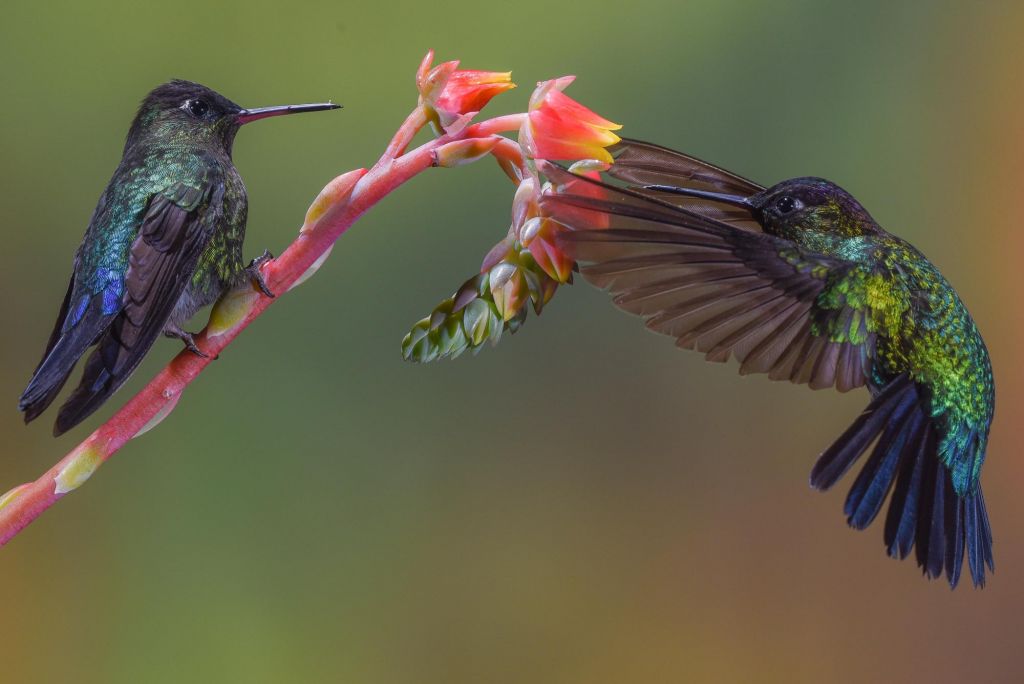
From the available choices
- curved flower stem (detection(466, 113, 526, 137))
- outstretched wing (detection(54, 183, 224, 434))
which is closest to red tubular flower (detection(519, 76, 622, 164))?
curved flower stem (detection(466, 113, 526, 137))

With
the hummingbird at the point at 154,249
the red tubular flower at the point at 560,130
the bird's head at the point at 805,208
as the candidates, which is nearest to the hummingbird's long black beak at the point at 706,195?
the bird's head at the point at 805,208

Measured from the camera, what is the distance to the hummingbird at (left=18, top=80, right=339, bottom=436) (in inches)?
21.6

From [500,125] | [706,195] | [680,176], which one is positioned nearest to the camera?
[500,125]

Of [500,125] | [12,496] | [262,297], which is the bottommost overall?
[12,496]

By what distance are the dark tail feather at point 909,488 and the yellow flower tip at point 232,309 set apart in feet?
1.15

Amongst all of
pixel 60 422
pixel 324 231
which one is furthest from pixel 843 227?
pixel 60 422

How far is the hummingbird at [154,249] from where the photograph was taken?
0.55 metres

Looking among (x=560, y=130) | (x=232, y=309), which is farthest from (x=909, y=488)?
(x=232, y=309)

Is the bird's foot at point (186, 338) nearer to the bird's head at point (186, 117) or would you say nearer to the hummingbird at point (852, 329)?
the bird's head at point (186, 117)

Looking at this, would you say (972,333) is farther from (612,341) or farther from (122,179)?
(612,341)

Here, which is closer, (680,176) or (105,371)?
(105,371)

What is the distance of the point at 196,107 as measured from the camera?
742 mm

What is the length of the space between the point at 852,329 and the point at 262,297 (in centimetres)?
43

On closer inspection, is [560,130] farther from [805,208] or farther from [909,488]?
[909,488]
